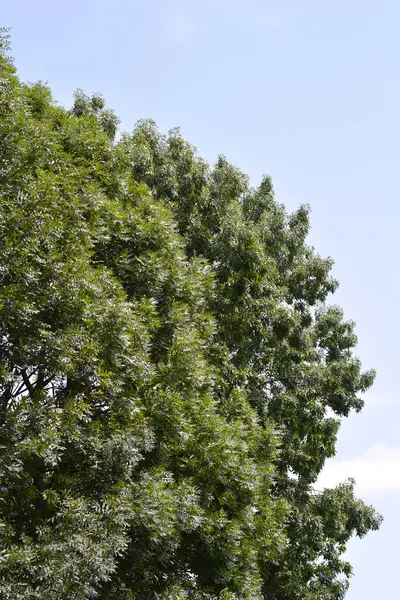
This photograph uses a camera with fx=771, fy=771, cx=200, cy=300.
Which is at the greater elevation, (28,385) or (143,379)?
(143,379)

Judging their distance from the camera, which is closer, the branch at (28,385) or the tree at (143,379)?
the tree at (143,379)

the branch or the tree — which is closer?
the tree

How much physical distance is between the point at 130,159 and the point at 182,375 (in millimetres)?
7093

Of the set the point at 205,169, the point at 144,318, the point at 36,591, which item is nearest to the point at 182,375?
Result: the point at 144,318

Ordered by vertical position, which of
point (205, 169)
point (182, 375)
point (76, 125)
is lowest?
point (182, 375)

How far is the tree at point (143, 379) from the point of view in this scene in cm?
1338

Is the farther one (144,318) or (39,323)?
Answer: (144,318)

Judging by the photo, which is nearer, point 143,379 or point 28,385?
point 28,385

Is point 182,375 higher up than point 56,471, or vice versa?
point 182,375

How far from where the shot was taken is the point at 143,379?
15477 mm

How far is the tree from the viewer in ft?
43.9

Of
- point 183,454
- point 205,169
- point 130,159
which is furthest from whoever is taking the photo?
point 205,169

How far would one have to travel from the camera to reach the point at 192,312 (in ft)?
61.5

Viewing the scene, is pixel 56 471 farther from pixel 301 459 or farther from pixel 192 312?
pixel 301 459
